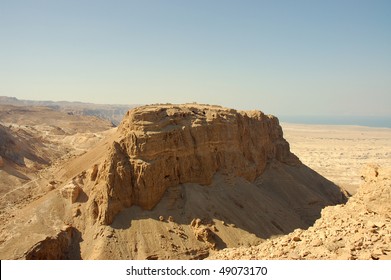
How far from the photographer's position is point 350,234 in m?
16.1

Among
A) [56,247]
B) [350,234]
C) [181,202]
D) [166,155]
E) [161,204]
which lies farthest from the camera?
[166,155]

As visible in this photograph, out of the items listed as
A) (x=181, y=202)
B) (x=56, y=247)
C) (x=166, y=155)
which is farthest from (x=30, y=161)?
(x=181, y=202)

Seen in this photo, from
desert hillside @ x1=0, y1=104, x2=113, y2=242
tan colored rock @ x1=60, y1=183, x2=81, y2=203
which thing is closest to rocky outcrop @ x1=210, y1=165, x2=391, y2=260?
tan colored rock @ x1=60, y1=183, x2=81, y2=203

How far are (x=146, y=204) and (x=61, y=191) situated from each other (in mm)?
10549

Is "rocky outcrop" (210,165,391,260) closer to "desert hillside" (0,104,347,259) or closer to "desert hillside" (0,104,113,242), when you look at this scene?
"desert hillside" (0,104,347,259)

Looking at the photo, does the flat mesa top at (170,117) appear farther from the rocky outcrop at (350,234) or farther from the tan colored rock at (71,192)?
the rocky outcrop at (350,234)

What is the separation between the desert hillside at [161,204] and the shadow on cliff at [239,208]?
0.41 ft

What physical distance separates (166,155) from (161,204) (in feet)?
18.3

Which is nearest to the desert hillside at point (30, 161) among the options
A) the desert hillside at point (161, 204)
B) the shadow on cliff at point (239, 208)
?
the desert hillside at point (161, 204)

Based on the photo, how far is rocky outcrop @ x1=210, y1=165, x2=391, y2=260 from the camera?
14.7 metres

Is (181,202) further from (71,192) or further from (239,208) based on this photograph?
(71,192)
